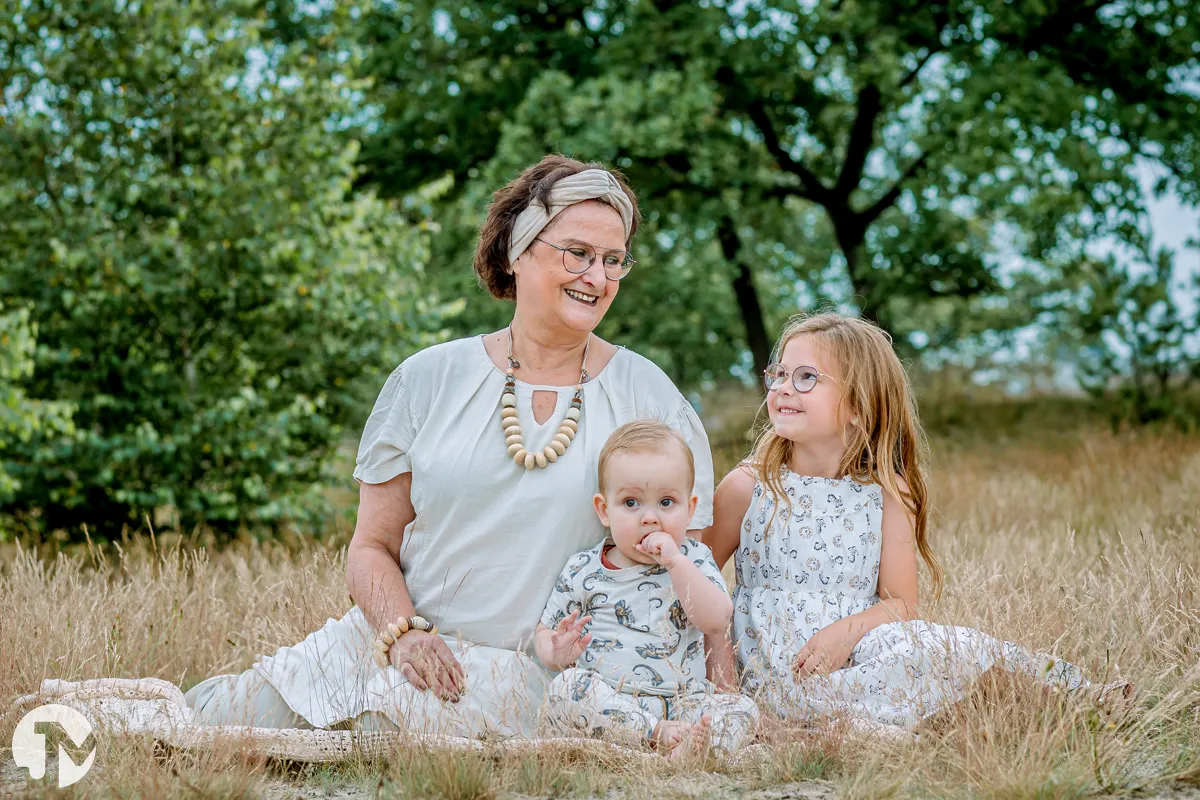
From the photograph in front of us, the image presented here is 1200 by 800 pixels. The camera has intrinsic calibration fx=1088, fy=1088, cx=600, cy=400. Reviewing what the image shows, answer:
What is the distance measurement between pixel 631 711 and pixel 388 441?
108 centimetres

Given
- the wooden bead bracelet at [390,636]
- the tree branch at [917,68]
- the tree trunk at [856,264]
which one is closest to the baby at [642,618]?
the wooden bead bracelet at [390,636]

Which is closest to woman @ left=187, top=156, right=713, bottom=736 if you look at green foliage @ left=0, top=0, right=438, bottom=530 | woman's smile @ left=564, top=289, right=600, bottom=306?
woman's smile @ left=564, top=289, right=600, bottom=306

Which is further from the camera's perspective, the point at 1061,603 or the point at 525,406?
the point at 1061,603

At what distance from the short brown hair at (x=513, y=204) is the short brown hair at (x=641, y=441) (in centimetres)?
63

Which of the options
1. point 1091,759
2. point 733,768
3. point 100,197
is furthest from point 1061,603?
point 100,197

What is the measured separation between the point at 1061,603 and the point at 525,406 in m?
1.90

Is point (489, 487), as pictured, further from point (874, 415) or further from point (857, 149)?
point (857, 149)

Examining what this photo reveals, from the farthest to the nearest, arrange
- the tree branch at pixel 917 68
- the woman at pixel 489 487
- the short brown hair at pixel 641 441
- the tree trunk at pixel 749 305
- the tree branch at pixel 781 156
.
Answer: the tree trunk at pixel 749 305
the tree branch at pixel 781 156
the tree branch at pixel 917 68
the woman at pixel 489 487
the short brown hair at pixel 641 441

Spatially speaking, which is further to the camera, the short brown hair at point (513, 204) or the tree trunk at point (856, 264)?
the tree trunk at point (856, 264)

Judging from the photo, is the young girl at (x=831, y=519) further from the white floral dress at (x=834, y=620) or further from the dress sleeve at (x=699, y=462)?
the dress sleeve at (x=699, y=462)

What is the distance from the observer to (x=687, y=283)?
1464 cm

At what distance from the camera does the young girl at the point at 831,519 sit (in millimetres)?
3166

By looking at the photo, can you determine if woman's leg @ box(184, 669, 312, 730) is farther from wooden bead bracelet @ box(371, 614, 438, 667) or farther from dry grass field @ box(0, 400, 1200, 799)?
wooden bead bracelet @ box(371, 614, 438, 667)

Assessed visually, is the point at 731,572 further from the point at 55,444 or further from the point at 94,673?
the point at 55,444
